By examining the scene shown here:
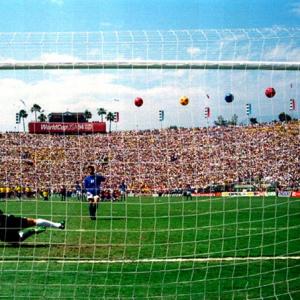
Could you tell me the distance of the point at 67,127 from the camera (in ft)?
26.6

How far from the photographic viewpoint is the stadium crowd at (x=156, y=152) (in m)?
8.48

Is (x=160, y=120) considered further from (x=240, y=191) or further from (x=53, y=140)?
(x=240, y=191)

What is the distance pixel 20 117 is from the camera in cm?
787

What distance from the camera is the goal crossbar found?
7.70m

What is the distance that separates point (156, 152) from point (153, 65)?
6.19ft

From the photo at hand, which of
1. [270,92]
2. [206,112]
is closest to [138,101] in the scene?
[206,112]

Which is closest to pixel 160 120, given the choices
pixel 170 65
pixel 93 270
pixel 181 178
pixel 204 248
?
pixel 170 65

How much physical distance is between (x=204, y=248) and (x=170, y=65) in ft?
15.3

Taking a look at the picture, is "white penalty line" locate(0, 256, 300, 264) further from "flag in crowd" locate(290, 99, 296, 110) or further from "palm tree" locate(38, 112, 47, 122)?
"flag in crowd" locate(290, 99, 296, 110)

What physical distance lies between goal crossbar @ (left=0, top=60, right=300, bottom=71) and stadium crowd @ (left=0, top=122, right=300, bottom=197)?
95cm

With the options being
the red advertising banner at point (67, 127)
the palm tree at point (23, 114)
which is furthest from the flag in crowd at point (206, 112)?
the palm tree at point (23, 114)

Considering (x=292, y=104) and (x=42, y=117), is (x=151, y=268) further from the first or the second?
(x=292, y=104)

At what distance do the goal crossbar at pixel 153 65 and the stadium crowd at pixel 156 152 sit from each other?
948 millimetres

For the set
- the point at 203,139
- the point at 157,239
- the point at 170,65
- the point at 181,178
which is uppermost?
the point at 170,65
